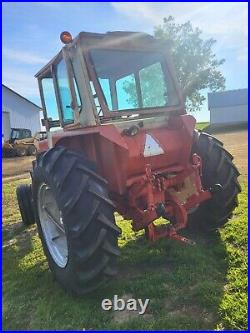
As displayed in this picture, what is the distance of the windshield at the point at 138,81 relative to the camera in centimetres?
422

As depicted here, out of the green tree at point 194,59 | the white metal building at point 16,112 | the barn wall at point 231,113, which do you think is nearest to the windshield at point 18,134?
the white metal building at point 16,112

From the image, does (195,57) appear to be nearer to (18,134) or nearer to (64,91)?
(18,134)

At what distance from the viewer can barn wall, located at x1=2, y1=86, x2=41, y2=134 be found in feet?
102

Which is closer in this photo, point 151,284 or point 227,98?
point 151,284

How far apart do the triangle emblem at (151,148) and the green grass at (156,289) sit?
119 centimetres

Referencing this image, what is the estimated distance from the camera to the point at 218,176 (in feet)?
14.4

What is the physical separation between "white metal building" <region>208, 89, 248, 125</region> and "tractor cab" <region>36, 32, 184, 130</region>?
140 ft

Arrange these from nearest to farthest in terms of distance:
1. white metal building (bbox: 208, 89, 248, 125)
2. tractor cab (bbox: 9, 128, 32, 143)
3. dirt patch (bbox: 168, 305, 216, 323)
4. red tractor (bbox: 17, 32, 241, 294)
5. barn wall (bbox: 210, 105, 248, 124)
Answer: dirt patch (bbox: 168, 305, 216, 323) < red tractor (bbox: 17, 32, 241, 294) < tractor cab (bbox: 9, 128, 32, 143) < barn wall (bbox: 210, 105, 248, 124) < white metal building (bbox: 208, 89, 248, 125)

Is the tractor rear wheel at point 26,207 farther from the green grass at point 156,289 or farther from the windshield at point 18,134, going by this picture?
the windshield at point 18,134

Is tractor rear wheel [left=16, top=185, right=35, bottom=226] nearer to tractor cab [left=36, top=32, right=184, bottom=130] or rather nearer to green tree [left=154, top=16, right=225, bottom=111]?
tractor cab [left=36, top=32, right=184, bottom=130]

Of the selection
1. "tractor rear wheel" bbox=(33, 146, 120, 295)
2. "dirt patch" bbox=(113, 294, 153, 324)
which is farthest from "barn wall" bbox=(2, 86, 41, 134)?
"dirt patch" bbox=(113, 294, 153, 324)

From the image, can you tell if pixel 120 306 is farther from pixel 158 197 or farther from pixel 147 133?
pixel 147 133

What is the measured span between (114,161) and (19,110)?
99.3 ft

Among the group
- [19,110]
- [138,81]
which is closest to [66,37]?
[138,81]
